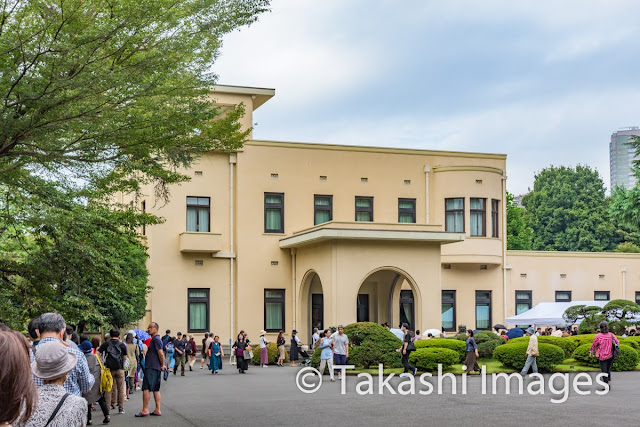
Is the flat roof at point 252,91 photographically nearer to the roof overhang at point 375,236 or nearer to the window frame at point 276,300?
the roof overhang at point 375,236

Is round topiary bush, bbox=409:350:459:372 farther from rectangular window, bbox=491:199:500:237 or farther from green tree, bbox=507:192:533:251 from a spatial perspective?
green tree, bbox=507:192:533:251

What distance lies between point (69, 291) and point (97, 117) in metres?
5.85

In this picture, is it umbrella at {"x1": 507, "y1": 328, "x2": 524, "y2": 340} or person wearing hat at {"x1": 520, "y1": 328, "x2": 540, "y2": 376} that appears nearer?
person wearing hat at {"x1": 520, "y1": 328, "x2": 540, "y2": 376}

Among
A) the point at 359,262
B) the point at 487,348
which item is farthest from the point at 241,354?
the point at 487,348

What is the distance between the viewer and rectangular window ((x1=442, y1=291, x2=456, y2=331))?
39.7 metres

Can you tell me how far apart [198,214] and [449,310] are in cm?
1267

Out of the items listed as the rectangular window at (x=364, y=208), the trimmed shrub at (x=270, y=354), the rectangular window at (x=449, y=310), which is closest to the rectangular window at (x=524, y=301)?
the rectangular window at (x=449, y=310)

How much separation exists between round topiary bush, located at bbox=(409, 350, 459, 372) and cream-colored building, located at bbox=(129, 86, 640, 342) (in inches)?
312

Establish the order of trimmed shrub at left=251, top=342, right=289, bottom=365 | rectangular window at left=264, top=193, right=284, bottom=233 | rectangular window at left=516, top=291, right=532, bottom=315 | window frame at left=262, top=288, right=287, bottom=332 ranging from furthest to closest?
rectangular window at left=516, top=291, right=532, bottom=315 → rectangular window at left=264, top=193, right=284, bottom=233 → window frame at left=262, top=288, right=287, bottom=332 → trimmed shrub at left=251, top=342, right=289, bottom=365

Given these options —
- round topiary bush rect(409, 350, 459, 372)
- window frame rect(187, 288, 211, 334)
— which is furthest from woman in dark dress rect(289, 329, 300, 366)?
round topiary bush rect(409, 350, 459, 372)

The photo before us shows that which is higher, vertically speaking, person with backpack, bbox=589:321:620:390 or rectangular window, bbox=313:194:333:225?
rectangular window, bbox=313:194:333:225

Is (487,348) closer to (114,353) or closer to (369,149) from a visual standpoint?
(369,149)

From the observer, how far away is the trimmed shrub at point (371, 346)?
26906 millimetres

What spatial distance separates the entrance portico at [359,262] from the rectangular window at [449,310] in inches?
134
